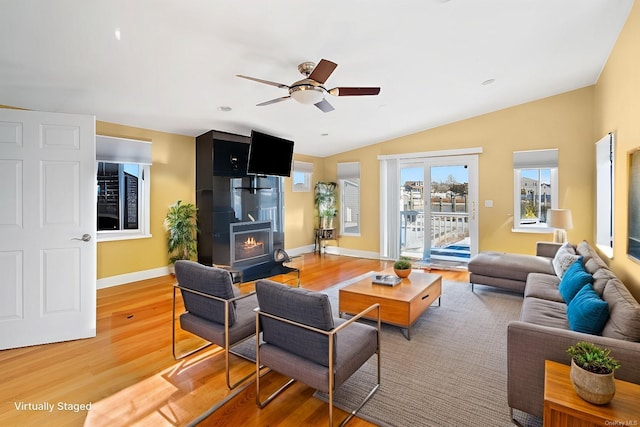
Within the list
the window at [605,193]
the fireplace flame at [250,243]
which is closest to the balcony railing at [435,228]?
the window at [605,193]

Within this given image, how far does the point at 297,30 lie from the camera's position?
2.77 meters

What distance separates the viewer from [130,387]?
90.6 inches

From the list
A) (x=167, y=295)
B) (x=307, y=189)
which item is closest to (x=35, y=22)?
(x=167, y=295)

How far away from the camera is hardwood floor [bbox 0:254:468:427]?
6.52ft

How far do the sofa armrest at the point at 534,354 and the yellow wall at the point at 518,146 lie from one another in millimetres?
4512

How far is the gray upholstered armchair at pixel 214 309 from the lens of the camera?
2.30m

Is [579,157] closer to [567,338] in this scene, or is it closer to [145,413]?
[567,338]

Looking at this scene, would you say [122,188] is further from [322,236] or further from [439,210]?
[439,210]

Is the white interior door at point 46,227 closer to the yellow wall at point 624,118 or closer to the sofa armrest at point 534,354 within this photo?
the sofa armrest at point 534,354

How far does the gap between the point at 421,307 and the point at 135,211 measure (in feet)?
14.9

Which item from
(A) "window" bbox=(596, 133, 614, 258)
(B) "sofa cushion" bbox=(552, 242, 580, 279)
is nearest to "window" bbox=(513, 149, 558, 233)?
(A) "window" bbox=(596, 133, 614, 258)

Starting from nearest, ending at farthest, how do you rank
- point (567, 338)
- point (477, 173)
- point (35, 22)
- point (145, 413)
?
point (567, 338) < point (145, 413) < point (35, 22) < point (477, 173)

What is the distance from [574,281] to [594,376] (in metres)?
1.61

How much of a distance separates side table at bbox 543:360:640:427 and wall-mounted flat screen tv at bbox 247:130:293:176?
459cm
